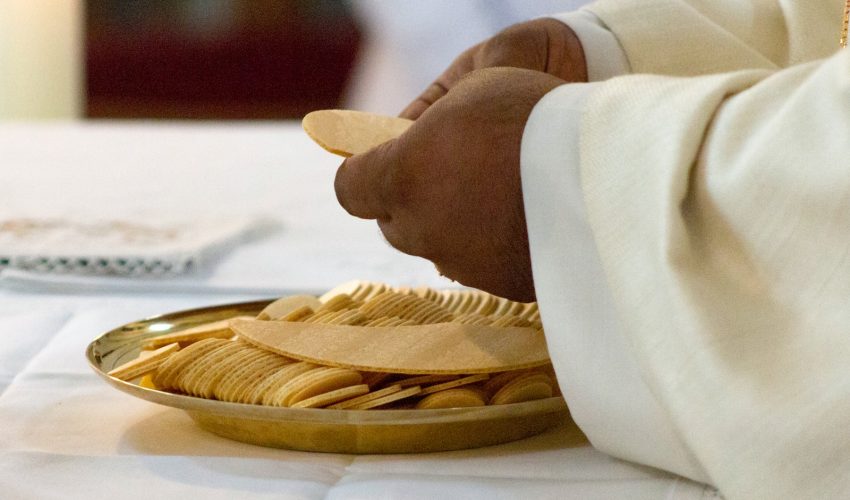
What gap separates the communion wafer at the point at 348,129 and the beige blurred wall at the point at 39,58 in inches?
150

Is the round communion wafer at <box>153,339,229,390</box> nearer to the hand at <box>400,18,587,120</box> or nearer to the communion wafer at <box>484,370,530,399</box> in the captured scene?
the communion wafer at <box>484,370,530,399</box>

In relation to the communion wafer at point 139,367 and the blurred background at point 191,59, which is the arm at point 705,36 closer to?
the communion wafer at point 139,367

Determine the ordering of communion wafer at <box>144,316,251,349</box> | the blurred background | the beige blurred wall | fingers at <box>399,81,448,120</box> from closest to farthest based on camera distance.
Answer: communion wafer at <box>144,316,251,349</box> → fingers at <box>399,81,448,120</box> → the beige blurred wall → the blurred background

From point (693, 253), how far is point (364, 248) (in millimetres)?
760

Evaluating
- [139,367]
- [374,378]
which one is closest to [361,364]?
[374,378]

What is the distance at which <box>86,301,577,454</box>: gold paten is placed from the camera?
489 mm

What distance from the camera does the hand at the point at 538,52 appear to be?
2.51 feet

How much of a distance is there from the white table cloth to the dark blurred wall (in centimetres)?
257

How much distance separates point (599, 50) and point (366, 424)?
15.5 inches

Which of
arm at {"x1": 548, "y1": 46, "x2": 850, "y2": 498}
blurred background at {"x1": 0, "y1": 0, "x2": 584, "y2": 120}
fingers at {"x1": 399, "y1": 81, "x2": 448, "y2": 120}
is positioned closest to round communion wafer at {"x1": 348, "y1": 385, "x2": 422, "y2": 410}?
arm at {"x1": 548, "y1": 46, "x2": 850, "y2": 498}

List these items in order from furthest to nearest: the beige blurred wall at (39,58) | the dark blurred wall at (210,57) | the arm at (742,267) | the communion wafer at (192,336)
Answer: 1. the dark blurred wall at (210,57)
2. the beige blurred wall at (39,58)
3. the communion wafer at (192,336)
4. the arm at (742,267)

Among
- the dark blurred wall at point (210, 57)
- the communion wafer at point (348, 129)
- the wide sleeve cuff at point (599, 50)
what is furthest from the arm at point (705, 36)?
the dark blurred wall at point (210, 57)

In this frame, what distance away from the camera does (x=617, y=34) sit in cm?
79

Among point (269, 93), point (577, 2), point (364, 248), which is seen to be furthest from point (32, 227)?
point (269, 93)
